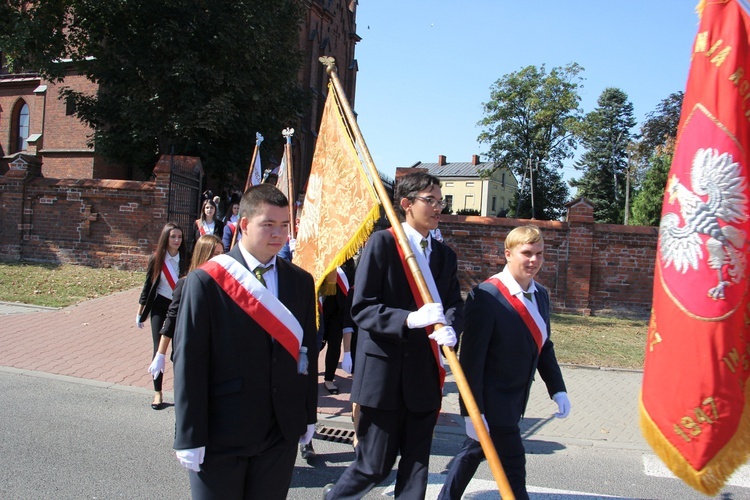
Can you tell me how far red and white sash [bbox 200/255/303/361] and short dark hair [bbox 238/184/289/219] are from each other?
234mm

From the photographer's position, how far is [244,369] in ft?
8.67

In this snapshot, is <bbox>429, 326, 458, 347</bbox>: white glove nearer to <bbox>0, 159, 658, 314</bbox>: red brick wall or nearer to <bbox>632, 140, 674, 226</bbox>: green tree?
<bbox>0, 159, 658, 314</bbox>: red brick wall

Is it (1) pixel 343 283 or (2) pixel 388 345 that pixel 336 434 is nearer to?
(1) pixel 343 283

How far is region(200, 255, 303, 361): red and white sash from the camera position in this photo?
2.68 metres

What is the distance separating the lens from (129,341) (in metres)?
9.16

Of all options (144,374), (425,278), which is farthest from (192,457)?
(144,374)

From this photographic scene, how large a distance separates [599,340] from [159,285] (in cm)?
786

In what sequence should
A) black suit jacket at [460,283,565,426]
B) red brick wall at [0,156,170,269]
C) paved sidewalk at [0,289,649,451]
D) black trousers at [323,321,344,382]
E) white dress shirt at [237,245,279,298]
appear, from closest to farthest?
white dress shirt at [237,245,279,298]
black suit jacket at [460,283,565,426]
paved sidewalk at [0,289,649,451]
black trousers at [323,321,344,382]
red brick wall at [0,156,170,269]

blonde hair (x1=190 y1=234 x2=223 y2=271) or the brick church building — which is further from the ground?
the brick church building

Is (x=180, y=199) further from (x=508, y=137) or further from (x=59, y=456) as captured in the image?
(x=508, y=137)

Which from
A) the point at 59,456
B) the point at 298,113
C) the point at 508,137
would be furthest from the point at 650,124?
the point at 59,456

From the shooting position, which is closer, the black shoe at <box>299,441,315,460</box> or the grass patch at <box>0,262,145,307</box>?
the black shoe at <box>299,441,315,460</box>

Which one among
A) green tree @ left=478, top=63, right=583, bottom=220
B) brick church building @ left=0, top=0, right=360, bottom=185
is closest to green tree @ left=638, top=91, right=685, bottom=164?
green tree @ left=478, top=63, right=583, bottom=220

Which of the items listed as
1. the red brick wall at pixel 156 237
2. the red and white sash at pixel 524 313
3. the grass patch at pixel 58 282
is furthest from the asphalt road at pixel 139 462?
the red brick wall at pixel 156 237
